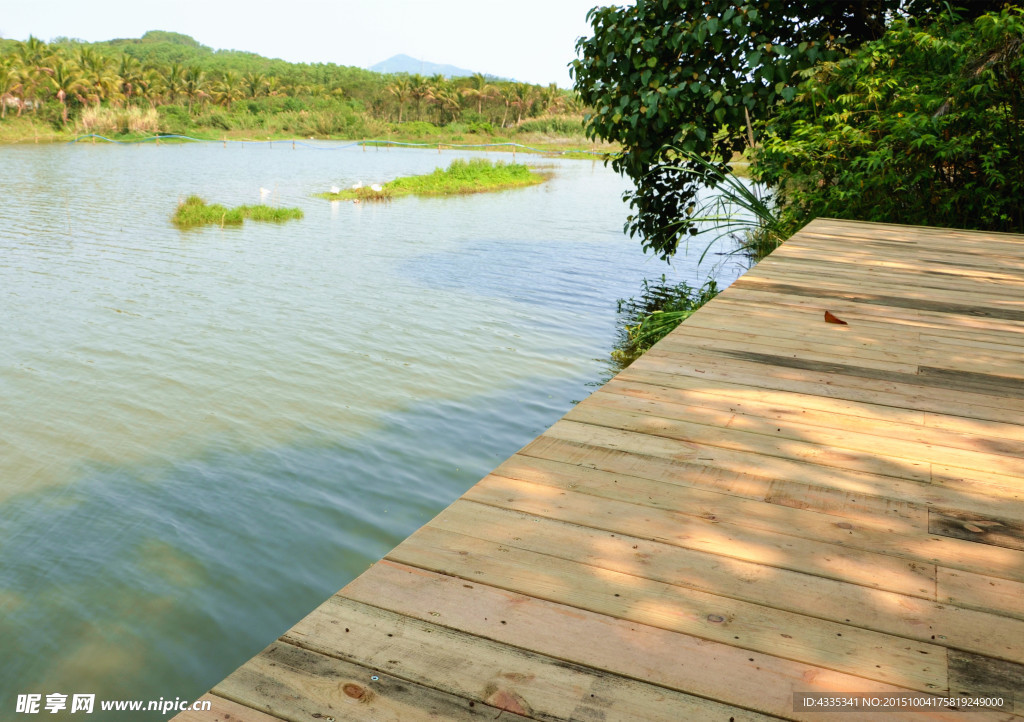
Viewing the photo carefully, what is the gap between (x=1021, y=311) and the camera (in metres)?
3.69

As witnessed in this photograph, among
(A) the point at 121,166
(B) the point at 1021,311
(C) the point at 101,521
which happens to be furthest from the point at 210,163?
(B) the point at 1021,311

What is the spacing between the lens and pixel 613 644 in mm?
1318

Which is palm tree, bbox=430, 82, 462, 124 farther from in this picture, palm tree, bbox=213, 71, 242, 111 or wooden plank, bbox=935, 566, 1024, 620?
wooden plank, bbox=935, 566, 1024, 620

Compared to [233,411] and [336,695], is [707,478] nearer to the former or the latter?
[336,695]

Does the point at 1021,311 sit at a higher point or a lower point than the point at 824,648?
higher

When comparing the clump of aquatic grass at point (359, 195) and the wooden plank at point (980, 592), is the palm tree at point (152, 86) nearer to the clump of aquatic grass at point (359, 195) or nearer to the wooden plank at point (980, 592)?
the clump of aquatic grass at point (359, 195)

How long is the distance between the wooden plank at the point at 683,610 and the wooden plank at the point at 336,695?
0.31 m

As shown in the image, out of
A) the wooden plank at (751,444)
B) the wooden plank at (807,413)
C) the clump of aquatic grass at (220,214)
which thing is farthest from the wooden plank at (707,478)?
the clump of aquatic grass at (220,214)

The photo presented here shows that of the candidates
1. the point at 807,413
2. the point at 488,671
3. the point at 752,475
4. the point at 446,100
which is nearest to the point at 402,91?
the point at 446,100

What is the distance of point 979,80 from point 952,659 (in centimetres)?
604

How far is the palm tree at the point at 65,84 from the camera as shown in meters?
53.5

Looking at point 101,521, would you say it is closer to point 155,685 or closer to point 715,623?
point 155,685

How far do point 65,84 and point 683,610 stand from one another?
62689 millimetres

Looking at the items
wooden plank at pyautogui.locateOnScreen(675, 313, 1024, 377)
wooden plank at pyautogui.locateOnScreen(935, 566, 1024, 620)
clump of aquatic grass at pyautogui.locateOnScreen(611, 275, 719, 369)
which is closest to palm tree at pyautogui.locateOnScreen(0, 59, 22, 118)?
clump of aquatic grass at pyautogui.locateOnScreen(611, 275, 719, 369)
